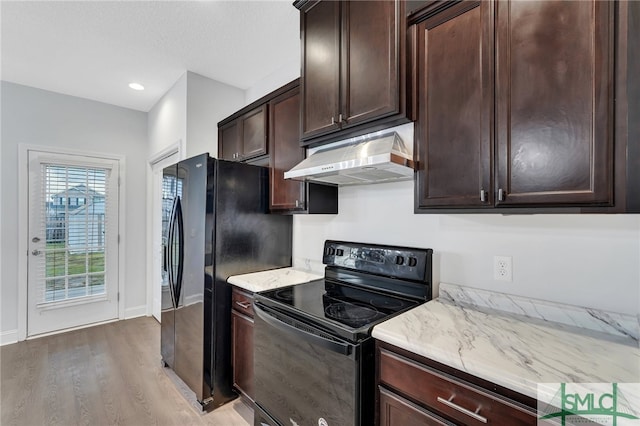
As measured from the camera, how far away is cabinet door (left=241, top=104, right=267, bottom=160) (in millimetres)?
2436

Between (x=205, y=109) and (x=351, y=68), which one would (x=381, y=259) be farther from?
(x=205, y=109)

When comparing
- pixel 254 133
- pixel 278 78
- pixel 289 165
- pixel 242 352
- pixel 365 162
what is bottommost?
pixel 242 352

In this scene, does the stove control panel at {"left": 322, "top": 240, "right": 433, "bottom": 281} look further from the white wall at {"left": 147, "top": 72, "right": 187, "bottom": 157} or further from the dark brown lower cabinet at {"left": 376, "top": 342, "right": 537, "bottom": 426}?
the white wall at {"left": 147, "top": 72, "right": 187, "bottom": 157}

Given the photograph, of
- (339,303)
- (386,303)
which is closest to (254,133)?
(339,303)

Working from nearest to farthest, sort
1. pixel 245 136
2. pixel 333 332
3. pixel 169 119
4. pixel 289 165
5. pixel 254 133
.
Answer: pixel 333 332, pixel 289 165, pixel 254 133, pixel 245 136, pixel 169 119

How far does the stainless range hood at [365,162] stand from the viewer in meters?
1.34

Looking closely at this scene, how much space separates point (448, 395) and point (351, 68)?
162 centimetres

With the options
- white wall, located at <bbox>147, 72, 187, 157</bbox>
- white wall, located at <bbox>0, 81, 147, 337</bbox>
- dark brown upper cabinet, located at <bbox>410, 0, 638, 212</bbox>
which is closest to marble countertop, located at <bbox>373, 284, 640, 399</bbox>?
dark brown upper cabinet, located at <bbox>410, 0, 638, 212</bbox>

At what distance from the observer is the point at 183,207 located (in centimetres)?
226

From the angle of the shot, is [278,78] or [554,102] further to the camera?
[278,78]

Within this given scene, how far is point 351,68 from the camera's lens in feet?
5.41

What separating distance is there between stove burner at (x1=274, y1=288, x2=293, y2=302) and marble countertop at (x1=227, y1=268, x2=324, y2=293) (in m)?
0.11

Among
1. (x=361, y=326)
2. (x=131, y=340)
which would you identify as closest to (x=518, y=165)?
(x=361, y=326)

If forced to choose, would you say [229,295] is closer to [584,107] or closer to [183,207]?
[183,207]
